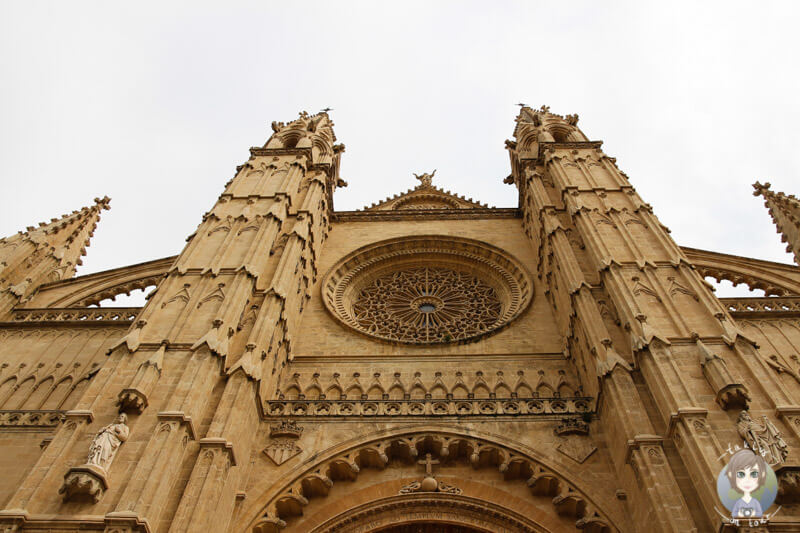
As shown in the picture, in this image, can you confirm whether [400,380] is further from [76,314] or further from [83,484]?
[76,314]

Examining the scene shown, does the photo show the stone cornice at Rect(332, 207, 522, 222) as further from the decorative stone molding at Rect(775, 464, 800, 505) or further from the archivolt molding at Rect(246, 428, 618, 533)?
the decorative stone molding at Rect(775, 464, 800, 505)

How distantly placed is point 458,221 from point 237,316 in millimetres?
9421

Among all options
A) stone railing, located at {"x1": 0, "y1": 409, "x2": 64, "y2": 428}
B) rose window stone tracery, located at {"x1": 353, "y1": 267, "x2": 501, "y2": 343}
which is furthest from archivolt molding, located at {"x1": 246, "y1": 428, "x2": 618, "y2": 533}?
stone railing, located at {"x1": 0, "y1": 409, "x2": 64, "y2": 428}

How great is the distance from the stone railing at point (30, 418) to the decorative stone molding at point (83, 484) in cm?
368

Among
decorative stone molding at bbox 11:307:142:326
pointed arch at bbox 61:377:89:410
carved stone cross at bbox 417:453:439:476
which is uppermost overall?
decorative stone molding at bbox 11:307:142:326

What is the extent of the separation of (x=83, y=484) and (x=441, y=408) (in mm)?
5753

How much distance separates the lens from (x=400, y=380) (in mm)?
13000

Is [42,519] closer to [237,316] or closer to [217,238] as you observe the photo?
[237,316]

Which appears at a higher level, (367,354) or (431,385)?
(367,354)

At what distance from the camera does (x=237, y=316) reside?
12.1 meters

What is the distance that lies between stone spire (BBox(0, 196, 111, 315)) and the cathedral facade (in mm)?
113

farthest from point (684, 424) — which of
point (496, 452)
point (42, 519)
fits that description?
point (42, 519)

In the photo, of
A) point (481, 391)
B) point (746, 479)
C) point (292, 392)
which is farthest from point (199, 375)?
point (746, 479)

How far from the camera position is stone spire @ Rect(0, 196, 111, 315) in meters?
16.4
